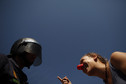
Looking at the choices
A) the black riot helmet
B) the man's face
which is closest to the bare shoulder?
the man's face

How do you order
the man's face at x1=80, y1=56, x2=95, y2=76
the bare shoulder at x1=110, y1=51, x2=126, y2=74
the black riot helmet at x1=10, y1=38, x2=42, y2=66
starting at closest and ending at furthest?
1. the bare shoulder at x1=110, y1=51, x2=126, y2=74
2. the man's face at x1=80, y1=56, x2=95, y2=76
3. the black riot helmet at x1=10, y1=38, x2=42, y2=66

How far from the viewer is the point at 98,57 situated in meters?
2.78

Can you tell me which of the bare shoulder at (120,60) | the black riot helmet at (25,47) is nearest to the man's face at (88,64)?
the bare shoulder at (120,60)

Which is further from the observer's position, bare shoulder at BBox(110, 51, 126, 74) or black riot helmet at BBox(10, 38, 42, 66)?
black riot helmet at BBox(10, 38, 42, 66)

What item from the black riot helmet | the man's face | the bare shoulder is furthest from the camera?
the black riot helmet

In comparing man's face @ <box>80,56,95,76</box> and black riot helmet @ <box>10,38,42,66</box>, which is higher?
black riot helmet @ <box>10,38,42,66</box>

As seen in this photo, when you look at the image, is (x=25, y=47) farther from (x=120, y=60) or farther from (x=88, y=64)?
(x=120, y=60)

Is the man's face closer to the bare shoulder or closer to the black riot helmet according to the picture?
the bare shoulder

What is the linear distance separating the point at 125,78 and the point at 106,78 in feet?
1.56

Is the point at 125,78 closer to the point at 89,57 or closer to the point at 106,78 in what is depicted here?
the point at 106,78

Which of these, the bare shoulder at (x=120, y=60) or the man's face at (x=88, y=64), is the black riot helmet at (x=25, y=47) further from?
the bare shoulder at (x=120, y=60)

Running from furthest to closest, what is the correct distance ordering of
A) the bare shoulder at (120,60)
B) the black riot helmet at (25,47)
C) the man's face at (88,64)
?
the black riot helmet at (25,47) < the man's face at (88,64) < the bare shoulder at (120,60)

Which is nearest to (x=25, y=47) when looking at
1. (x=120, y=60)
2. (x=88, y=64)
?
(x=88, y=64)

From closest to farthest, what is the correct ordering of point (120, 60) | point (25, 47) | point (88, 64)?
point (120, 60) → point (88, 64) → point (25, 47)
